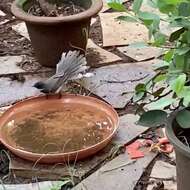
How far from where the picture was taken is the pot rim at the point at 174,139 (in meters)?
1.70

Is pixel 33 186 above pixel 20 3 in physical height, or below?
below

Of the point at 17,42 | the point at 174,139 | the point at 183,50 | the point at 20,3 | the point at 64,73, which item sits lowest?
the point at 17,42

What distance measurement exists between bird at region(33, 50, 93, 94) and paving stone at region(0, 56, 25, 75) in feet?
1.33

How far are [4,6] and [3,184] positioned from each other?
1.80 m

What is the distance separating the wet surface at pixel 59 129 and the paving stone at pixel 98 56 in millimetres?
522

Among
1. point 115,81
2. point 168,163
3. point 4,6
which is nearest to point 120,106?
point 115,81

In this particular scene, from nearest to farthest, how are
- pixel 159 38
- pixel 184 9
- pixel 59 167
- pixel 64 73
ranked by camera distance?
pixel 184 9, pixel 159 38, pixel 59 167, pixel 64 73

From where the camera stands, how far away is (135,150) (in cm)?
232

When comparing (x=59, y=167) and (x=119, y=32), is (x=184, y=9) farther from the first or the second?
(x=119, y=32)

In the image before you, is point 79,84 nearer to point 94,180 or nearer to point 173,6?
point 94,180

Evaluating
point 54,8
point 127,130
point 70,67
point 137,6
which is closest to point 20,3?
point 54,8

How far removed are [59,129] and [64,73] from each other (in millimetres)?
288

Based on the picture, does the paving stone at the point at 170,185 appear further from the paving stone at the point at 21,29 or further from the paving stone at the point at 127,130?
the paving stone at the point at 21,29

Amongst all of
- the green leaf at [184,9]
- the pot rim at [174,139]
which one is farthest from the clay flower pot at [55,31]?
the green leaf at [184,9]
